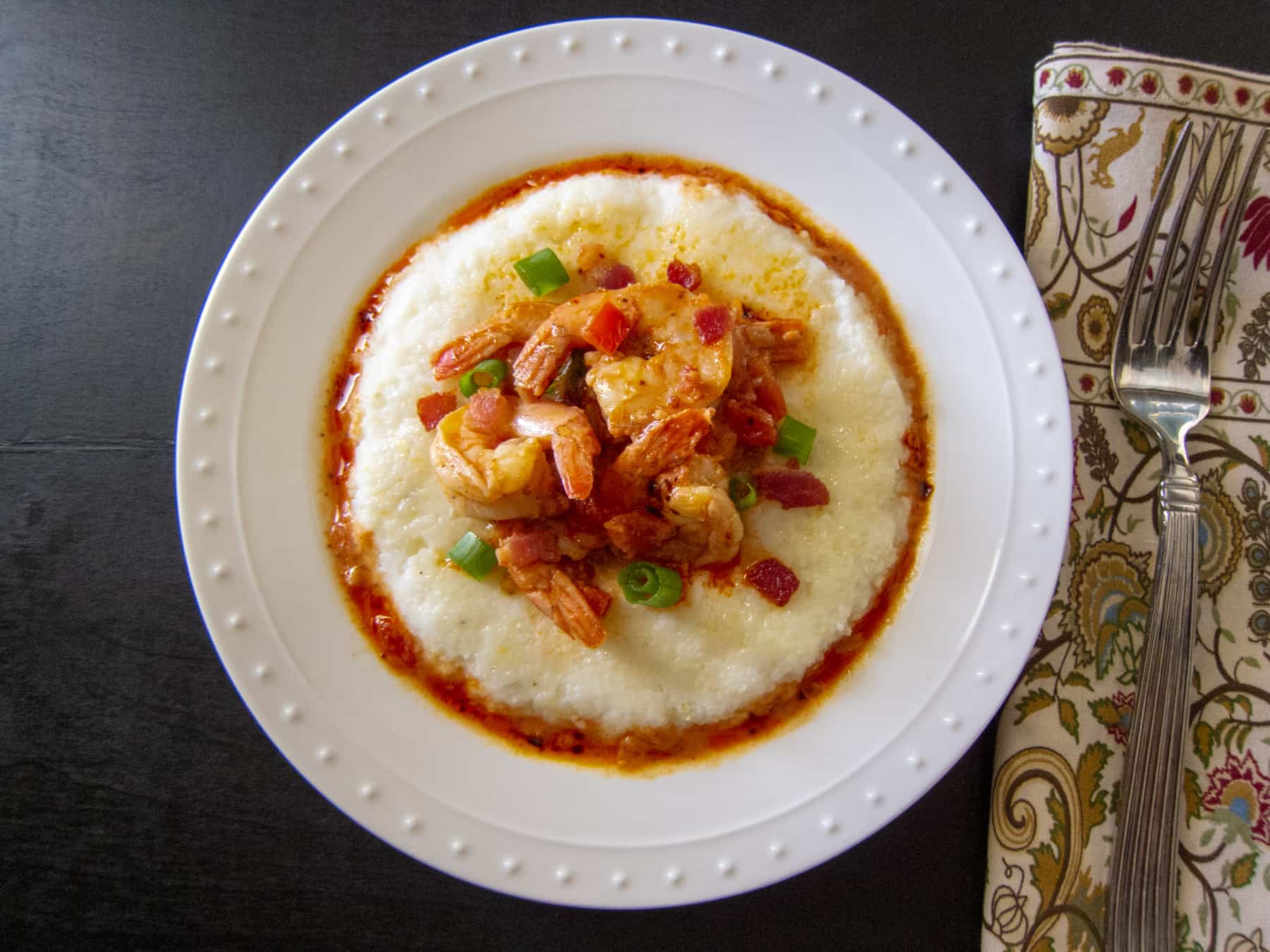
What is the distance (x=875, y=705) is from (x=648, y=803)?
3.45 feet

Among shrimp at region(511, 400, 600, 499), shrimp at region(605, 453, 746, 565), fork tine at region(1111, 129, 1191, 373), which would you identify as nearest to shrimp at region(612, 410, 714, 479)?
shrimp at region(605, 453, 746, 565)

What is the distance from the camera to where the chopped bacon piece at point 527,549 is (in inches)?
125

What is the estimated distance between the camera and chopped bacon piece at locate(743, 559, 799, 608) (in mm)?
3281

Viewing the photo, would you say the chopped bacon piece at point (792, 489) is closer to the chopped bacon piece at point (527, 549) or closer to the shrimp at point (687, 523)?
the shrimp at point (687, 523)

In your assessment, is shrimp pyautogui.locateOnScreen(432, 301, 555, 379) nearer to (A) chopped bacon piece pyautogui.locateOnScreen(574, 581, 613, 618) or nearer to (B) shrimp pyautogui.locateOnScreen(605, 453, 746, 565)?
(B) shrimp pyautogui.locateOnScreen(605, 453, 746, 565)

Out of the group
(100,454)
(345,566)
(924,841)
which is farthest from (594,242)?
(924,841)

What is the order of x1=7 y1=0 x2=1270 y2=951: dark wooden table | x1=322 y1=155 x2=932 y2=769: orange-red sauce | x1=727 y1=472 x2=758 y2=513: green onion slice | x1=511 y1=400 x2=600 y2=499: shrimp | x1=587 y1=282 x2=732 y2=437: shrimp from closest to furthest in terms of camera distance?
x1=511 y1=400 x2=600 y2=499: shrimp
x1=587 y1=282 x2=732 y2=437: shrimp
x1=727 y1=472 x2=758 y2=513: green onion slice
x1=322 y1=155 x2=932 y2=769: orange-red sauce
x1=7 y1=0 x2=1270 y2=951: dark wooden table

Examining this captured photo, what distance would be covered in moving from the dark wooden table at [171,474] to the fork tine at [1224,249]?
0.84 m

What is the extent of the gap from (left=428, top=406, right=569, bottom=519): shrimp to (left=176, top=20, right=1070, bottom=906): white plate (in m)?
0.76

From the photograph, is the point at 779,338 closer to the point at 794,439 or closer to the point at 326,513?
the point at 794,439

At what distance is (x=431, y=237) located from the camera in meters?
3.56

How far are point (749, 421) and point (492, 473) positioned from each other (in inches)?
42.8

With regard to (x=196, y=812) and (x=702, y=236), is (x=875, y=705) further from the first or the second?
(x=196, y=812)

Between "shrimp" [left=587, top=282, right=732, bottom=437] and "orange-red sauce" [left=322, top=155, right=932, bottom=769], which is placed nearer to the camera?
"shrimp" [left=587, top=282, right=732, bottom=437]
